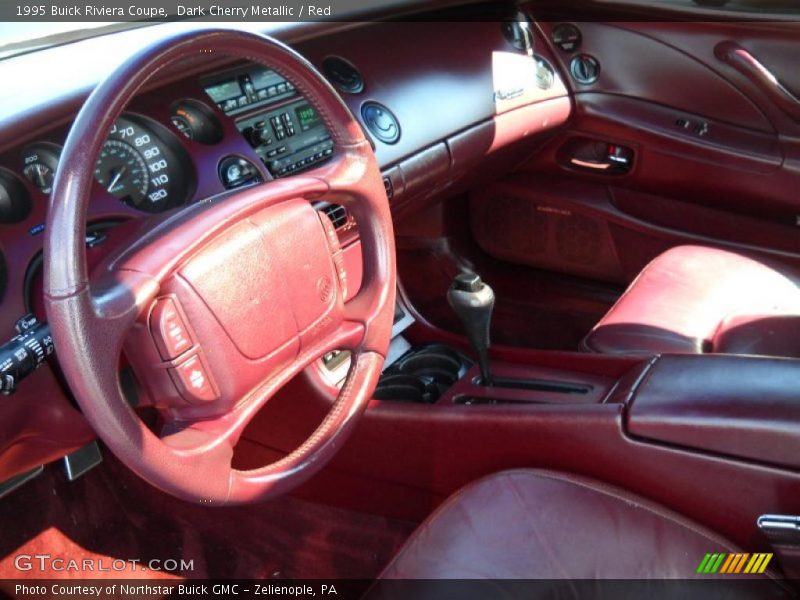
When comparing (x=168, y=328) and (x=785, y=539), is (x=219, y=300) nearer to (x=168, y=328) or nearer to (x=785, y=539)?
(x=168, y=328)

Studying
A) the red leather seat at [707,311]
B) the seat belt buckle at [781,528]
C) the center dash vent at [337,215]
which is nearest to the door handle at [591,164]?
the red leather seat at [707,311]

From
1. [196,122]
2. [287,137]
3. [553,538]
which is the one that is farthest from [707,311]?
[196,122]

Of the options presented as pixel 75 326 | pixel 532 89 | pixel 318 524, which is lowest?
pixel 318 524

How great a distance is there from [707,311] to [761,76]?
2.33 ft

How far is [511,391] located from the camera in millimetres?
1730

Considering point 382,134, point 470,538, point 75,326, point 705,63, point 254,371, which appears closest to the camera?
point 75,326

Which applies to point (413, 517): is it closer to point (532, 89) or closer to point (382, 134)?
point (382, 134)

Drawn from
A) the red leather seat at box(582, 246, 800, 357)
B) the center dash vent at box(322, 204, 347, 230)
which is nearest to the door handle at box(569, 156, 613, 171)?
the red leather seat at box(582, 246, 800, 357)

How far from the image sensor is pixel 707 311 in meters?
1.81

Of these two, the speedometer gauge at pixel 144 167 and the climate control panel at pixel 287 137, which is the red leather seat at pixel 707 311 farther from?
the speedometer gauge at pixel 144 167

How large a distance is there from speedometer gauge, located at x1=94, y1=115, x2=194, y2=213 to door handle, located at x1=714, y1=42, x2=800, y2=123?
4.56 ft

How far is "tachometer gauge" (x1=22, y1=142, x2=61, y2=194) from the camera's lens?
1.20m

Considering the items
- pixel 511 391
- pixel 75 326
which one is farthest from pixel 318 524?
pixel 75 326

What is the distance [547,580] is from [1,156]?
86 cm
